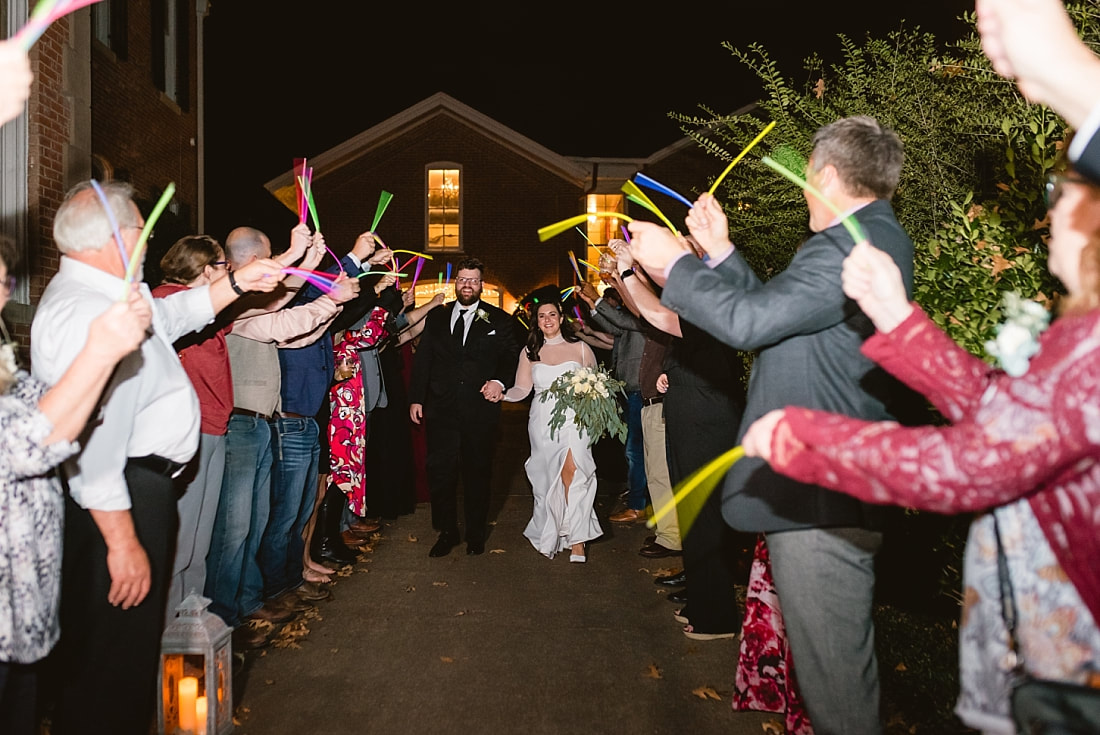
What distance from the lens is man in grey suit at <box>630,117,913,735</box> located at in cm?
230

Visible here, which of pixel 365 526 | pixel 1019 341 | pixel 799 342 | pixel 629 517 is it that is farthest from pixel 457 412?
pixel 1019 341

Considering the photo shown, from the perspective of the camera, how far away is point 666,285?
2.35 metres

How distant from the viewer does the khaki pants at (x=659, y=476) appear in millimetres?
6414

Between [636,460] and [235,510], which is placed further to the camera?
[636,460]

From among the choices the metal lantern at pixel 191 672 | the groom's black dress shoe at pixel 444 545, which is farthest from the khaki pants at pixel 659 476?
the metal lantern at pixel 191 672

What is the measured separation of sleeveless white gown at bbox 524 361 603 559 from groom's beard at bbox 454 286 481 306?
2.81ft

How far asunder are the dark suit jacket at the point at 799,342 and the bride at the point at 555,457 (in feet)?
12.8

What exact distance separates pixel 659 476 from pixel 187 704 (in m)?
4.09

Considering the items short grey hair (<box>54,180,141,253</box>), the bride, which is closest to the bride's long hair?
the bride

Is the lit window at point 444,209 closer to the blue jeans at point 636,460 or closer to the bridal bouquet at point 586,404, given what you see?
the blue jeans at point 636,460

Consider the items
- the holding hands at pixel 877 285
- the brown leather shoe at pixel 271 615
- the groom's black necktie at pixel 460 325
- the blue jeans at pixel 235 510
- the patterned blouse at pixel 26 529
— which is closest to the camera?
the holding hands at pixel 877 285

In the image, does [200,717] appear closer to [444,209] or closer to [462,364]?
[462,364]

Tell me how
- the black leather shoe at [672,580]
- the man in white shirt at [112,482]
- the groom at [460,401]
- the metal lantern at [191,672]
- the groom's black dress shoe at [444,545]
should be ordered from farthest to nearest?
the groom at [460,401]
the groom's black dress shoe at [444,545]
the black leather shoe at [672,580]
the metal lantern at [191,672]
the man in white shirt at [112,482]

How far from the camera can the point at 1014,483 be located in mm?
1419
